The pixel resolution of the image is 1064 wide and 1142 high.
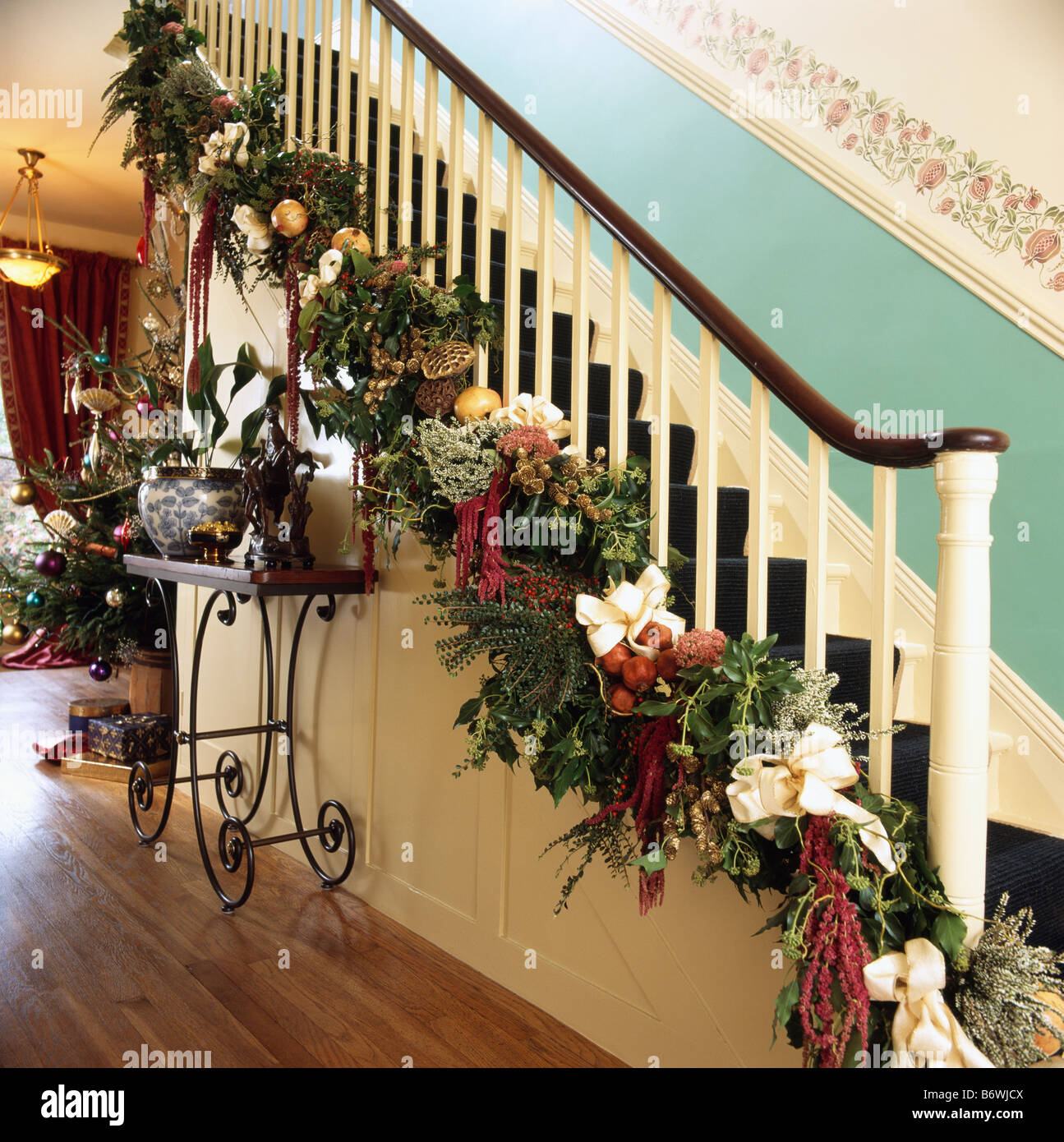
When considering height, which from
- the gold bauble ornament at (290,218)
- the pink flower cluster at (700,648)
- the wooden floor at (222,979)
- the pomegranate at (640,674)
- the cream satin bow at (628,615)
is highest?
the gold bauble ornament at (290,218)

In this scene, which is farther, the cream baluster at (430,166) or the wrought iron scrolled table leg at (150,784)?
the wrought iron scrolled table leg at (150,784)

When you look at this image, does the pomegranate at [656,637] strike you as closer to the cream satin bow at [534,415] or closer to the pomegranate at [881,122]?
the cream satin bow at [534,415]

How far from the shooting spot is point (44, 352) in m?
6.76

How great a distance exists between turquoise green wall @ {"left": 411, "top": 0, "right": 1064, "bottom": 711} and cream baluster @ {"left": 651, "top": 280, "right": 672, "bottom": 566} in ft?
3.61

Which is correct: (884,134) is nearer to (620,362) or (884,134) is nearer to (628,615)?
(620,362)

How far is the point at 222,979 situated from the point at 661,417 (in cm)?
165

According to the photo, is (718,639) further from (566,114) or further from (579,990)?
(566,114)

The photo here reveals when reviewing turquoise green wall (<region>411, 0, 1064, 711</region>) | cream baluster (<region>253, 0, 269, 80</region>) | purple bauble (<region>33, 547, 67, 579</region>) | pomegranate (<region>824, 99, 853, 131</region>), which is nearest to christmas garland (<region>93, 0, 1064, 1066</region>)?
cream baluster (<region>253, 0, 269, 80</region>)

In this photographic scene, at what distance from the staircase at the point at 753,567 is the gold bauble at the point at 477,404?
66 mm

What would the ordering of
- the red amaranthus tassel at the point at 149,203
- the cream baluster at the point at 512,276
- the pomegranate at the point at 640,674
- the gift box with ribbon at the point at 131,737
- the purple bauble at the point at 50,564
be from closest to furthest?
1. the pomegranate at the point at 640,674
2. the cream baluster at the point at 512,276
3. the red amaranthus tassel at the point at 149,203
4. the gift box with ribbon at the point at 131,737
5. the purple bauble at the point at 50,564

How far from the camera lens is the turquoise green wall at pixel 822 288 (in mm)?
2279

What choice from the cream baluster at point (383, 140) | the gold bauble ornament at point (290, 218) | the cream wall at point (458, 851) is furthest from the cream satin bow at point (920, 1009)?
the gold bauble ornament at point (290, 218)

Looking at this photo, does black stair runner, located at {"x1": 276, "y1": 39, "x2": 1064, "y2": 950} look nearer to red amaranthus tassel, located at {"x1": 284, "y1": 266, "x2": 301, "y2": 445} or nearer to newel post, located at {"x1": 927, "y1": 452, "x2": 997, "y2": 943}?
newel post, located at {"x1": 927, "y1": 452, "x2": 997, "y2": 943}

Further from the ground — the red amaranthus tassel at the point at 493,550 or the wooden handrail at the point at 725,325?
the wooden handrail at the point at 725,325
